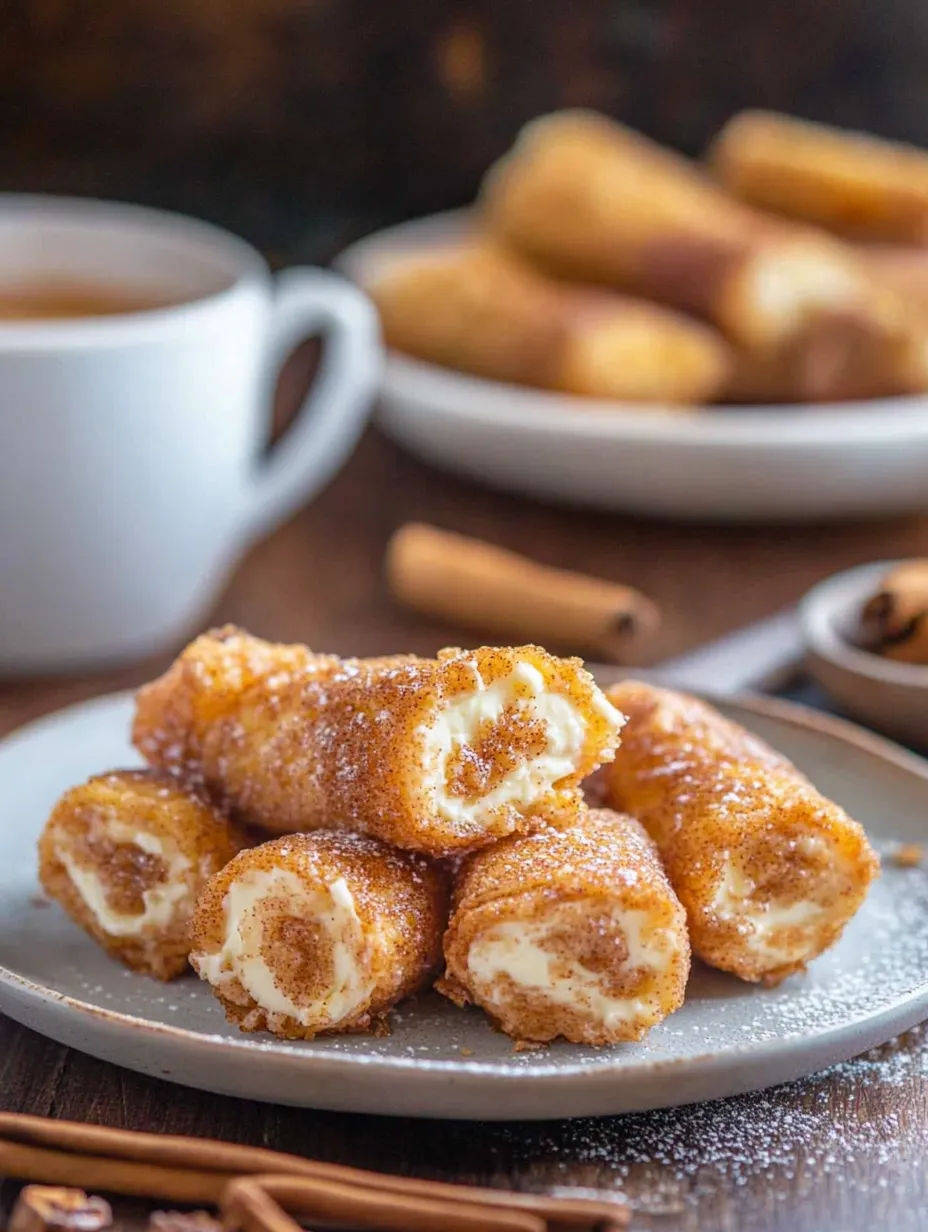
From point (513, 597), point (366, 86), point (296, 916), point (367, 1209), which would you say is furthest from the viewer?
point (366, 86)

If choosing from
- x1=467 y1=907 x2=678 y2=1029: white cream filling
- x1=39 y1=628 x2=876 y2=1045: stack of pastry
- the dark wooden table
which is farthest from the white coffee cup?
x1=467 y1=907 x2=678 y2=1029: white cream filling

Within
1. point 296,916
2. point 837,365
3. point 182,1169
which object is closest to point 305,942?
point 296,916

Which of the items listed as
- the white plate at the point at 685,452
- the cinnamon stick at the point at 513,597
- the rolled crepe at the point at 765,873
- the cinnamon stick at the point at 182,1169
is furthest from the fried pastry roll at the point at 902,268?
the cinnamon stick at the point at 182,1169

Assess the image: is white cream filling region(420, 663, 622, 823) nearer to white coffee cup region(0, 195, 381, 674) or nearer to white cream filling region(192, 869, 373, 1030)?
white cream filling region(192, 869, 373, 1030)

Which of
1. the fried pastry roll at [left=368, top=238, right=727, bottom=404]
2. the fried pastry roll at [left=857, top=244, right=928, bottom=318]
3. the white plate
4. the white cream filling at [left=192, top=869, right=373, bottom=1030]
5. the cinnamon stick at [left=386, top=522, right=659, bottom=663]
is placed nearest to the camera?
the white cream filling at [left=192, top=869, right=373, bottom=1030]

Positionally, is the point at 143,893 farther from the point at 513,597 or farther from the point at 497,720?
the point at 513,597

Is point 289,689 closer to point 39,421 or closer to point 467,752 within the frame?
point 467,752

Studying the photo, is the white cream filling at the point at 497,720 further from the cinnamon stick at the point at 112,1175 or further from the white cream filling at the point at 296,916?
the cinnamon stick at the point at 112,1175
